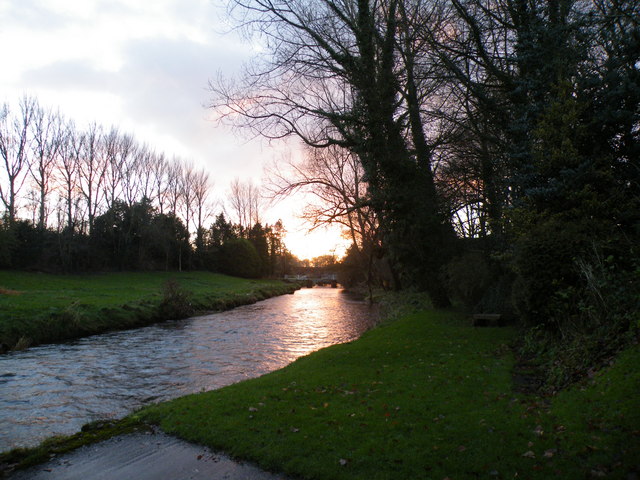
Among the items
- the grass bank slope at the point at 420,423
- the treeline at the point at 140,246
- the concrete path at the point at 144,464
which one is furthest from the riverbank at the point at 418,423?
the treeline at the point at 140,246

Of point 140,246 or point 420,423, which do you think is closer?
point 420,423

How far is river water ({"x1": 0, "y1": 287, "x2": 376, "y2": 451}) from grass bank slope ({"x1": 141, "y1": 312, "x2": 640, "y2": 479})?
7.90 feet

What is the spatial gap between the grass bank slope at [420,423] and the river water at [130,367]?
7.90 ft

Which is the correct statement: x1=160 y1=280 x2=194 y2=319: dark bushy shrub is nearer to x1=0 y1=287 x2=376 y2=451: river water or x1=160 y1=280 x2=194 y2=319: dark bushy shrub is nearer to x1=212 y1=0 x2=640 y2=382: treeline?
x1=0 y1=287 x2=376 y2=451: river water

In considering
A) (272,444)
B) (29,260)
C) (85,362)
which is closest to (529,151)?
(272,444)

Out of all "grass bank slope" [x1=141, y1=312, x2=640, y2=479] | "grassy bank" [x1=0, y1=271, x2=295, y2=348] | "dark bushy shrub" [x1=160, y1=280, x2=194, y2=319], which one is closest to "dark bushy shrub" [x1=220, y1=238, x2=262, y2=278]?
"grassy bank" [x1=0, y1=271, x2=295, y2=348]

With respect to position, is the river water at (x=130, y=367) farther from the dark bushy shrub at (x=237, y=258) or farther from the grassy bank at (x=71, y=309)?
the dark bushy shrub at (x=237, y=258)

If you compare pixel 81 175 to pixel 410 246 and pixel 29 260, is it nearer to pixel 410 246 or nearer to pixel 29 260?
pixel 29 260

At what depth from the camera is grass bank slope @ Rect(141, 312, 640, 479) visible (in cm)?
416

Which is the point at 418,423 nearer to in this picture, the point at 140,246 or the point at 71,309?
the point at 71,309

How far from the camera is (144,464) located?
4.98 meters

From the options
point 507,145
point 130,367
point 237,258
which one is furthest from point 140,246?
point 507,145

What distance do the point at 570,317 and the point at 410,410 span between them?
4.27 meters

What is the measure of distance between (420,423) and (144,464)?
A: 354 centimetres
